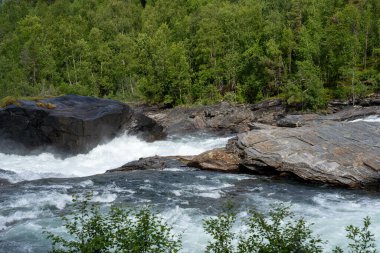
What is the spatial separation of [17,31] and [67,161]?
8588 centimetres

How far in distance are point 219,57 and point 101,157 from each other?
42.0 m

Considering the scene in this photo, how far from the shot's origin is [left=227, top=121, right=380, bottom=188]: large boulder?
101 feet

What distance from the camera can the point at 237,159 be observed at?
3578 cm

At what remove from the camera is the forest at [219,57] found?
66812 millimetres

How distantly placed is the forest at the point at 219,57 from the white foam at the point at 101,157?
21.2m

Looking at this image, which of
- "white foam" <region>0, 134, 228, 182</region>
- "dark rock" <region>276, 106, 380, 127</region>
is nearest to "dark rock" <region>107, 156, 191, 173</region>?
"white foam" <region>0, 134, 228, 182</region>

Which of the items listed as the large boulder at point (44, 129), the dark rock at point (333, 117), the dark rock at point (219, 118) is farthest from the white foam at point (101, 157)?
the dark rock at point (333, 117)

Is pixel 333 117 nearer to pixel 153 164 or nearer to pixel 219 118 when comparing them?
pixel 219 118

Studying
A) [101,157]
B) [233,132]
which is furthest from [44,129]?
[233,132]

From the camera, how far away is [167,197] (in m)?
28.7

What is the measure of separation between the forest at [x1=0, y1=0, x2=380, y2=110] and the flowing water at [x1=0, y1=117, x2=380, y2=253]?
3243 centimetres

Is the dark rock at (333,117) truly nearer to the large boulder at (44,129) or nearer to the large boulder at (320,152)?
the large boulder at (320,152)

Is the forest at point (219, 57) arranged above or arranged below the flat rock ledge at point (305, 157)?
above

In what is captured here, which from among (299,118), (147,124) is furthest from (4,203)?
(299,118)
